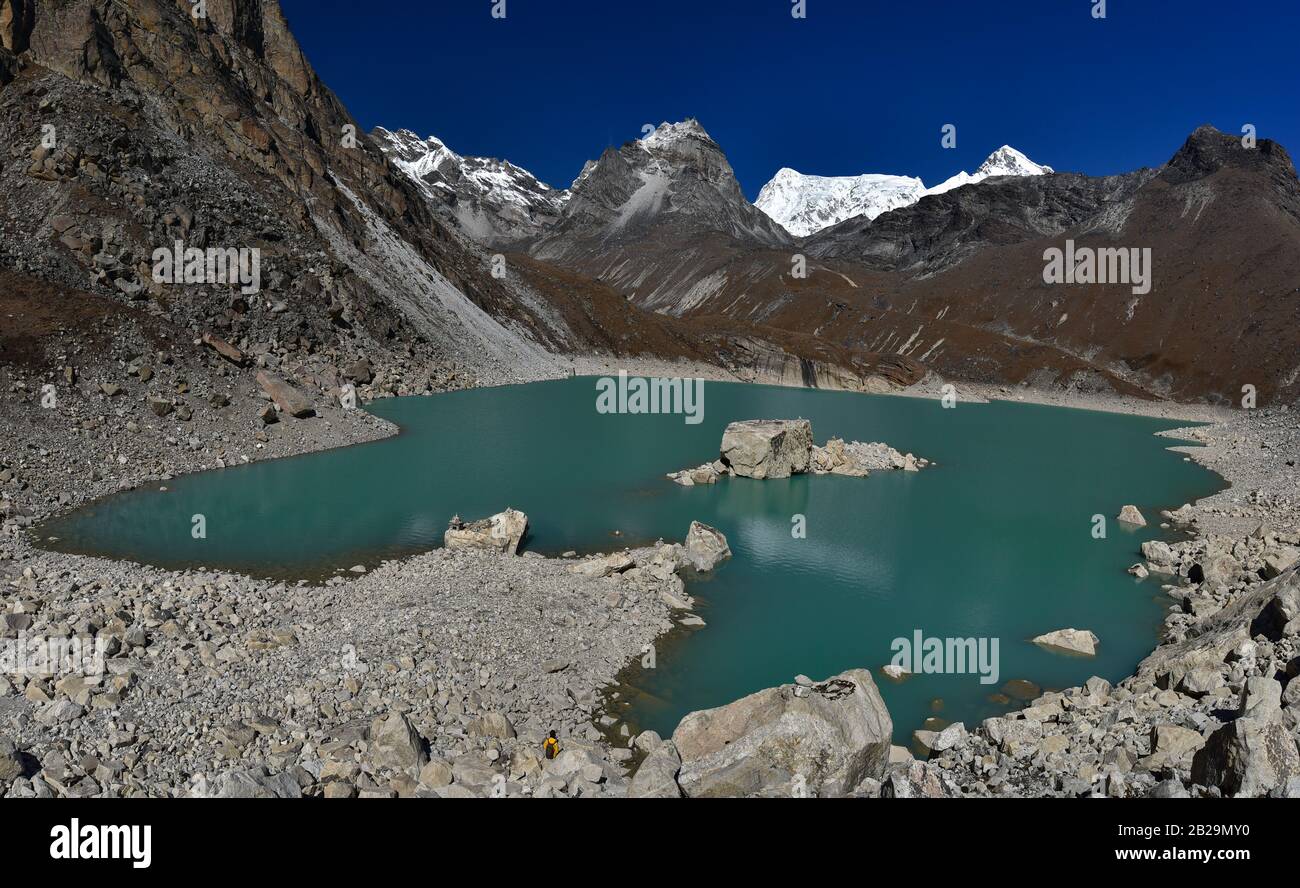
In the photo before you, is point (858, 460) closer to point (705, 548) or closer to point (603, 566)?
point (705, 548)

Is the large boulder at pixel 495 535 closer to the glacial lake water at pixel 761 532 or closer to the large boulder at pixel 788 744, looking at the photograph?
the glacial lake water at pixel 761 532

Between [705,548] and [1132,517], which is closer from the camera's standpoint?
[705,548]

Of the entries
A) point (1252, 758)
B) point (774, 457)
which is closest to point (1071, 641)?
point (1252, 758)

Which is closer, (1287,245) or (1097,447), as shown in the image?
(1097,447)

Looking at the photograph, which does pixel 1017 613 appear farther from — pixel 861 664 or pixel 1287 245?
pixel 1287 245

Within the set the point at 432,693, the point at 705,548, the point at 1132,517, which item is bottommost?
the point at 432,693

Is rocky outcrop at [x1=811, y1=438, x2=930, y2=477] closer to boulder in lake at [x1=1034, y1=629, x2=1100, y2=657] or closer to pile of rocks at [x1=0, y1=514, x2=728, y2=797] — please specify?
boulder in lake at [x1=1034, y1=629, x2=1100, y2=657]
